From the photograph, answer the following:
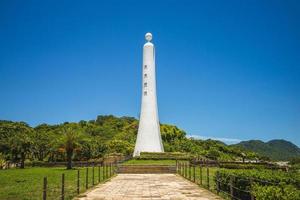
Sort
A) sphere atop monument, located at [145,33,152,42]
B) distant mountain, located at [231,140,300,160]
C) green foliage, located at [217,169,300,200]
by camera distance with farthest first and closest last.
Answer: distant mountain, located at [231,140,300,160] < sphere atop monument, located at [145,33,152,42] < green foliage, located at [217,169,300,200]

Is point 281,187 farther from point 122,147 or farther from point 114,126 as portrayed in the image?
point 114,126

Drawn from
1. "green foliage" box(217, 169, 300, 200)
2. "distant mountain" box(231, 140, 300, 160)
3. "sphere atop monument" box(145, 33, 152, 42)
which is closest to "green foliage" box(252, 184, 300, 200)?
"green foliage" box(217, 169, 300, 200)

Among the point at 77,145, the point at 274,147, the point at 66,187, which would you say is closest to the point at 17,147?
the point at 77,145

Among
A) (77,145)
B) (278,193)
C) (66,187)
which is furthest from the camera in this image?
(77,145)

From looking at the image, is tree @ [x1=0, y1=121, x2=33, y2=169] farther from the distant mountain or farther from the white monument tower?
the distant mountain

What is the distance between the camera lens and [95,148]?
5266 centimetres

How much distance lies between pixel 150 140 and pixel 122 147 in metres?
8.56

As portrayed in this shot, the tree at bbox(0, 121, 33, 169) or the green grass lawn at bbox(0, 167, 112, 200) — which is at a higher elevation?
the tree at bbox(0, 121, 33, 169)

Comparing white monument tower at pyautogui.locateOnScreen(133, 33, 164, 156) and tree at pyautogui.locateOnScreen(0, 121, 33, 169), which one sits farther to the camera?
white monument tower at pyautogui.locateOnScreen(133, 33, 164, 156)

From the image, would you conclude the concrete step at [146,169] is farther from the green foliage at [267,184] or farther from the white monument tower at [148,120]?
the white monument tower at [148,120]

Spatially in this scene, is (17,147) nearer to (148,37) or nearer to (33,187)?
(148,37)

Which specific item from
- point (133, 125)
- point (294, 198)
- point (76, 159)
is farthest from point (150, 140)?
point (294, 198)

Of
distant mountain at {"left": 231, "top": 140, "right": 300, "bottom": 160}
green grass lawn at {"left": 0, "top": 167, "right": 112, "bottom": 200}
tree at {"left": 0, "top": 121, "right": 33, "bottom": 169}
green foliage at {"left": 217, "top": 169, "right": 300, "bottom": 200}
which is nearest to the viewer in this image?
green foliage at {"left": 217, "top": 169, "right": 300, "bottom": 200}

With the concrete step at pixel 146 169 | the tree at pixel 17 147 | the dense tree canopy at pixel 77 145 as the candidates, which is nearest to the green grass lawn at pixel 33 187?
the concrete step at pixel 146 169
